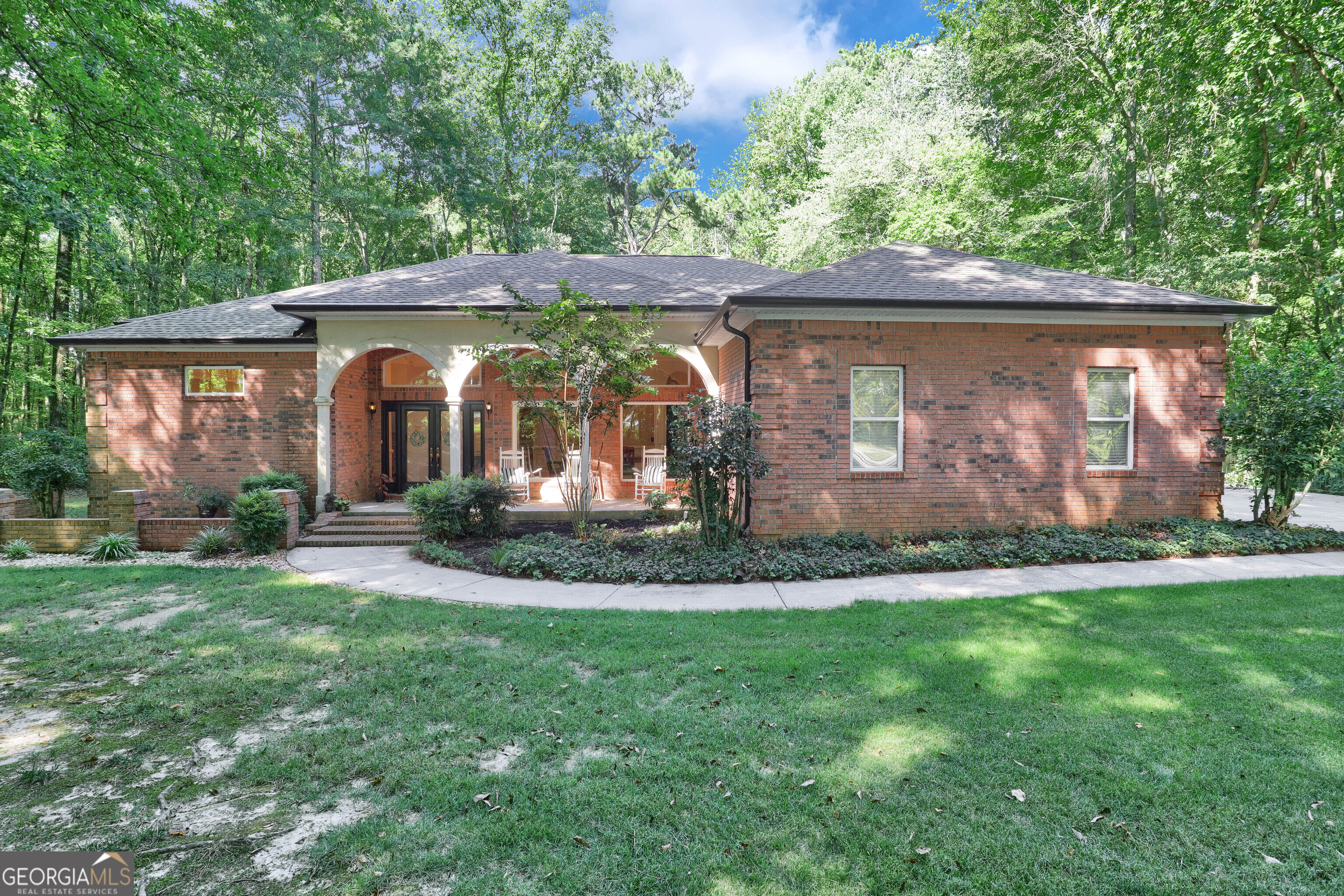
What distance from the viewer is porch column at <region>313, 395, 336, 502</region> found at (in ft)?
35.4

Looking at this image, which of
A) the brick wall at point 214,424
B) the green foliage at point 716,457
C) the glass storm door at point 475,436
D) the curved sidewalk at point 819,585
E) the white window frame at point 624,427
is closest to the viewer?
the curved sidewalk at point 819,585

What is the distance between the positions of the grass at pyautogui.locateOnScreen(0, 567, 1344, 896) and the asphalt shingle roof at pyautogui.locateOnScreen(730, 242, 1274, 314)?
4.52m

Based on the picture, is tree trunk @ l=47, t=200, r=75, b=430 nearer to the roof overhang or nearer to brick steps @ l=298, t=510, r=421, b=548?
brick steps @ l=298, t=510, r=421, b=548

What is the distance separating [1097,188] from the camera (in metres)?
16.7

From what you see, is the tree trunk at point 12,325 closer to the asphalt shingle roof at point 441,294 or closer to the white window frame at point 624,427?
the asphalt shingle roof at point 441,294

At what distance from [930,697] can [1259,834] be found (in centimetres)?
153

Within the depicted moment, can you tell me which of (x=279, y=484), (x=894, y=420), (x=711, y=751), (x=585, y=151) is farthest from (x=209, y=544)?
(x=585, y=151)

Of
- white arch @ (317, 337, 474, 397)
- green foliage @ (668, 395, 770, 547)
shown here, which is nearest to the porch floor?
white arch @ (317, 337, 474, 397)

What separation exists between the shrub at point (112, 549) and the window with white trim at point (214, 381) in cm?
335

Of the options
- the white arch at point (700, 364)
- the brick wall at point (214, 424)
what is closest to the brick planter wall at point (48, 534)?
the brick wall at point (214, 424)

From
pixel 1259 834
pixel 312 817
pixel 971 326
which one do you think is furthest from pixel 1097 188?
pixel 312 817

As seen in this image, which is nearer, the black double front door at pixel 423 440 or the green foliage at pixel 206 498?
the green foliage at pixel 206 498

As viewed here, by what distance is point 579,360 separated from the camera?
8.52 metres

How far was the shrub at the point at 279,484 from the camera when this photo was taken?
10242 millimetres
